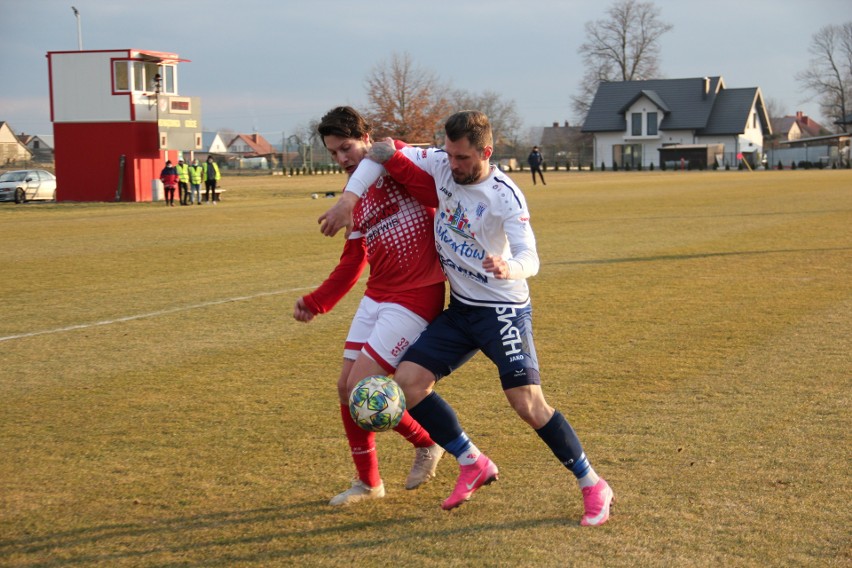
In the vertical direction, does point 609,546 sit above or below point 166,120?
below

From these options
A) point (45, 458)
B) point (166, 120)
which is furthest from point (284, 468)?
point (166, 120)

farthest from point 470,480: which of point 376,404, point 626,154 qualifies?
point 626,154

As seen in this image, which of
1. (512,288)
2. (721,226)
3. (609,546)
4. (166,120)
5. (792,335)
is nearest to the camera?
(609,546)

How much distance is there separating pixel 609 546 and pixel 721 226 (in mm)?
18904

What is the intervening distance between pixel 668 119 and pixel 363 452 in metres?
93.5

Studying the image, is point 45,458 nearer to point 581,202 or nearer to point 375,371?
point 375,371

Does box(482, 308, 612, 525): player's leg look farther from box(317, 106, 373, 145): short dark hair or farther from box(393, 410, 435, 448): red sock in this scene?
box(317, 106, 373, 145): short dark hair

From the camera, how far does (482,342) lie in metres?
4.67

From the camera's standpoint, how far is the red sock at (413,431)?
5.12 metres

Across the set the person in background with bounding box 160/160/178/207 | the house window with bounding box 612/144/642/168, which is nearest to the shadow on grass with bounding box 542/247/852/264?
the person in background with bounding box 160/160/178/207

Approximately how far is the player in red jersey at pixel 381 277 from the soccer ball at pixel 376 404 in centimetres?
23

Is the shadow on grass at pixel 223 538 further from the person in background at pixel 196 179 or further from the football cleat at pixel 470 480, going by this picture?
the person in background at pixel 196 179

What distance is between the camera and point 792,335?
9.22m

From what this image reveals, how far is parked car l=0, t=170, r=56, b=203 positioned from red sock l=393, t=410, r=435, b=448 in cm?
4056
